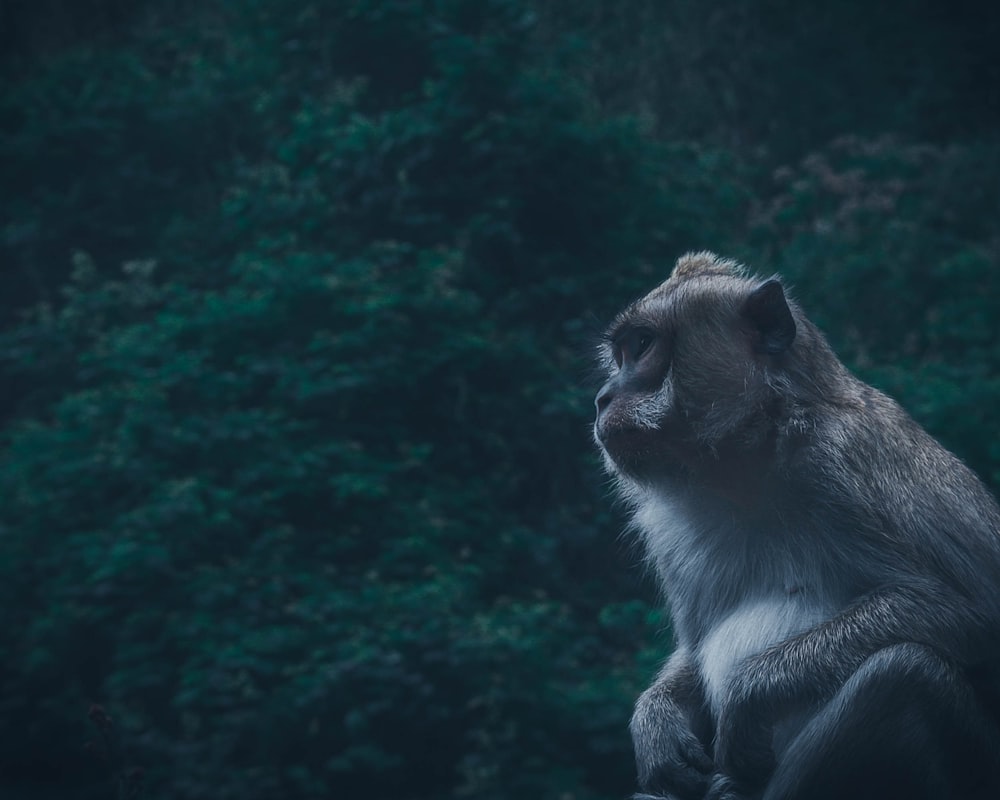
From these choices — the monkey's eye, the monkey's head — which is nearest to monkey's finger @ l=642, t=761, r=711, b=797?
the monkey's head

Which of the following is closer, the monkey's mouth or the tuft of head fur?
the monkey's mouth

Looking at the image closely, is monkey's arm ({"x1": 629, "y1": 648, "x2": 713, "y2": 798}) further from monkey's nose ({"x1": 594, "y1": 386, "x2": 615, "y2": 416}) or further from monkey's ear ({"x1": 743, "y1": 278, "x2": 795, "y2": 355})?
monkey's ear ({"x1": 743, "y1": 278, "x2": 795, "y2": 355})

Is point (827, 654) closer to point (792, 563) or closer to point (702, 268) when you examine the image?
point (792, 563)

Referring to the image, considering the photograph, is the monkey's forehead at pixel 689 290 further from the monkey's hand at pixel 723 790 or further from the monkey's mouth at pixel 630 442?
the monkey's hand at pixel 723 790

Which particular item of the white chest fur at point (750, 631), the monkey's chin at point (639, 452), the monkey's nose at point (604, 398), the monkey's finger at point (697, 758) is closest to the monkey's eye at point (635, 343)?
the monkey's nose at point (604, 398)

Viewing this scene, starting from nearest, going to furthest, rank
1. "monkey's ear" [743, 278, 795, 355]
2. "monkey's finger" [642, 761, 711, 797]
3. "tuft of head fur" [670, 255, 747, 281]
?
"monkey's finger" [642, 761, 711, 797] → "monkey's ear" [743, 278, 795, 355] → "tuft of head fur" [670, 255, 747, 281]

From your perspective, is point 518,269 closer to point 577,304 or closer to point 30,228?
point 577,304

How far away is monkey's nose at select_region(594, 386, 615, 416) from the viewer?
2.59 meters

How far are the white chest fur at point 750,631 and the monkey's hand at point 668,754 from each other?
10cm

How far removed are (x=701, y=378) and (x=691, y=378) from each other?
0.07ft

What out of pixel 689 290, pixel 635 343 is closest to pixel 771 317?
pixel 689 290

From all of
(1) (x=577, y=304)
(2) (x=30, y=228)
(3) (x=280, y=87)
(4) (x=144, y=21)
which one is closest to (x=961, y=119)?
(1) (x=577, y=304)

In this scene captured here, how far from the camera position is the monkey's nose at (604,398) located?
2592mm

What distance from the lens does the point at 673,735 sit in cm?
255
